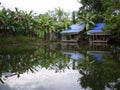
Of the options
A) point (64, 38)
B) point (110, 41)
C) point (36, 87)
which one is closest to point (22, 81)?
point (36, 87)

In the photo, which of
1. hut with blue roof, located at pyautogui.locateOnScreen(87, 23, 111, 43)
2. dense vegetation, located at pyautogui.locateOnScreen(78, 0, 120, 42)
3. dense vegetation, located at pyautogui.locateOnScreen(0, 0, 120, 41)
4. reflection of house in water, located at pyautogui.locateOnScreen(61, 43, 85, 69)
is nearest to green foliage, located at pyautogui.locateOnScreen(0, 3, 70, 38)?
dense vegetation, located at pyautogui.locateOnScreen(0, 0, 120, 41)

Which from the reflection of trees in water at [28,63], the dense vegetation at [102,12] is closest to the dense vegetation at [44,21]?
the dense vegetation at [102,12]

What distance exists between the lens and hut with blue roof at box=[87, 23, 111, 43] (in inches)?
1778

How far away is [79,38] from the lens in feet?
168

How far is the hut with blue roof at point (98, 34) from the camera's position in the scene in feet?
148

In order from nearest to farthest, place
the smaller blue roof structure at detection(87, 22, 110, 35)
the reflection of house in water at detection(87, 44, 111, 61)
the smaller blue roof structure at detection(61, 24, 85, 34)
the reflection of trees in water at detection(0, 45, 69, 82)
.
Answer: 1. the reflection of trees in water at detection(0, 45, 69, 82)
2. the reflection of house in water at detection(87, 44, 111, 61)
3. the smaller blue roof structure at detection(87, 22, 110, 35)
4. the smaller blue roof structure at detection(61, 24, 85, 34)

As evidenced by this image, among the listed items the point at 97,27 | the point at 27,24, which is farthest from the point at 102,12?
the point at 27,24

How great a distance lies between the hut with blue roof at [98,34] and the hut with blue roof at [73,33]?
254 cm

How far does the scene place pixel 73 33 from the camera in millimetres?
51031

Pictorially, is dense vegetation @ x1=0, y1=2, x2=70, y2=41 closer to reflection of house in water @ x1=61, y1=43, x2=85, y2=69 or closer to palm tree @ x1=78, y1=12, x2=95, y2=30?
palm tree @ x1=78, y1=12, x2=95, y2=30

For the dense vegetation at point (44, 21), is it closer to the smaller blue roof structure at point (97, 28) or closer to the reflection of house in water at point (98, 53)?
the smaller blue roof structure at point (97, 28)

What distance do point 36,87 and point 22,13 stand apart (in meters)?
38.7

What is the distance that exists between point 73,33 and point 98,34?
246 inches

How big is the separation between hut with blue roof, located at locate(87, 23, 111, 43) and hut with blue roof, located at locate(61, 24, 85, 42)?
2542 mm
